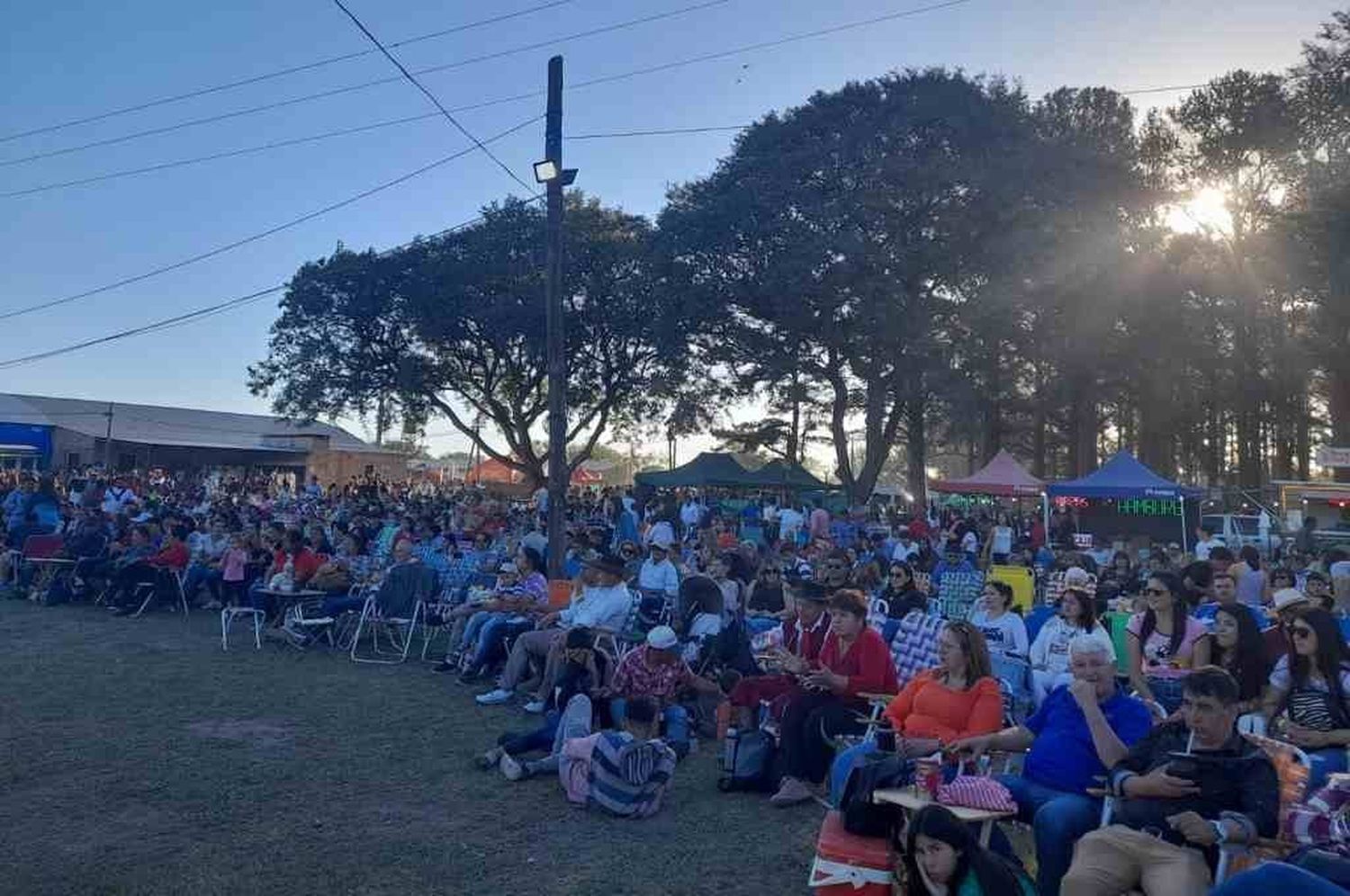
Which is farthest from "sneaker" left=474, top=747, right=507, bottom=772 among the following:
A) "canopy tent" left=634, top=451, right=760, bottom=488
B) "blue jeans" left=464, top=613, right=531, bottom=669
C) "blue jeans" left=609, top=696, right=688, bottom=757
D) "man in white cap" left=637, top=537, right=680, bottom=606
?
"canopy tent" left=634, top=451, right=760, bottom=488

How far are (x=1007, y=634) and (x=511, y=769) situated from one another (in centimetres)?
355

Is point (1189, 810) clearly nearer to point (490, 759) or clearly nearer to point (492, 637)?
point (490, 759)

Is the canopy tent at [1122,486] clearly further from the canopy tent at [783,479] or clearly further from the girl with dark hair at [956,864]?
the girl with dark hair at [956,864]

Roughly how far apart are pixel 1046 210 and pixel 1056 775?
81.4 feet

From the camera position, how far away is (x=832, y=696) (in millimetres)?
5676

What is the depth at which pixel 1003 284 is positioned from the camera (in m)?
26.1

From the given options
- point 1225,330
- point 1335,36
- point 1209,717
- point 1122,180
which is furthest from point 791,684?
point 1225,330

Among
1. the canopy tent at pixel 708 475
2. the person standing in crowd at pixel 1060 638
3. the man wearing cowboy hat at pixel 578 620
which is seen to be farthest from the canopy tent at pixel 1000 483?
the person standing in crowd at pixel 1060 638

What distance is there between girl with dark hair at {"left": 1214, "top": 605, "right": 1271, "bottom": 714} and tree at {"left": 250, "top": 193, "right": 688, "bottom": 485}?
24.7 m

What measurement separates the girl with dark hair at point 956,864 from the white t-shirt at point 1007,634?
13.1ft

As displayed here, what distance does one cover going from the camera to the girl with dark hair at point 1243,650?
197 inches

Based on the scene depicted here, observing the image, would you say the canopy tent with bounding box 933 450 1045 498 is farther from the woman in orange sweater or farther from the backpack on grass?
the woman in orange sweater

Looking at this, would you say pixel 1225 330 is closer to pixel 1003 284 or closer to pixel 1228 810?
pixel 1003 284

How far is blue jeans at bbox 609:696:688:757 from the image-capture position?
638 centimetres
